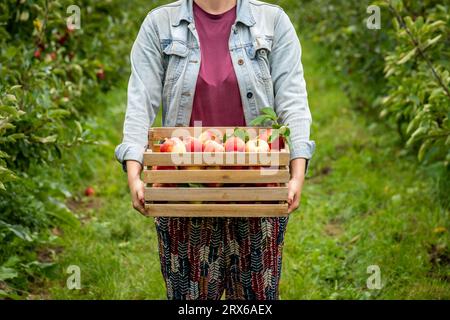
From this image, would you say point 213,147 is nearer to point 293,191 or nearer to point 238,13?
point 293,191

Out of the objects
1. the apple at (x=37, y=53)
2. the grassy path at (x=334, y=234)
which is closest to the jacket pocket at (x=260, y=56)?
the grassy path at (x=334, y=234)

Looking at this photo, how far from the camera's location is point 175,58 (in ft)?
8.75

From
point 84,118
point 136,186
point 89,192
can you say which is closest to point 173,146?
point 136,186

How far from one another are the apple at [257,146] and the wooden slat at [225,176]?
0.07m

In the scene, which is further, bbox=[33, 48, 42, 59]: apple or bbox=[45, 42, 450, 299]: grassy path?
bbox=[33, 48, 42, 59]: apple

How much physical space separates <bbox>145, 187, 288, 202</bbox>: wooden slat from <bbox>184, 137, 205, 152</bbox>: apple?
13cm

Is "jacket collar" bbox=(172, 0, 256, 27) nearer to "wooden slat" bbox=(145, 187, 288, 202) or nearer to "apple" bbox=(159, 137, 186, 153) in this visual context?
"apple" bbox=(159, 137, 186, 153)

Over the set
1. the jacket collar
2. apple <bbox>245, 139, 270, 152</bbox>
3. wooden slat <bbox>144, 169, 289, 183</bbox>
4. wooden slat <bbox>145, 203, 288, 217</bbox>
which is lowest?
wooden slat <bbox>145, 203, 288, 217</bbox>

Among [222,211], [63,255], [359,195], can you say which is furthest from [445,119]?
[63,255]

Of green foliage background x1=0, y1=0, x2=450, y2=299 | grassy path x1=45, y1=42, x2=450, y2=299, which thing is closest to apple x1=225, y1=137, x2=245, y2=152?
green foliage background x1=0, y1=0, x2=450, y2=299

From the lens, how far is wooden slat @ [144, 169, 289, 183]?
7.89 feet
